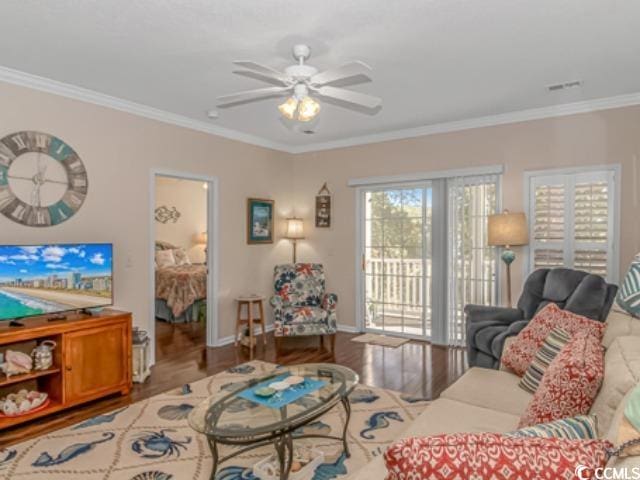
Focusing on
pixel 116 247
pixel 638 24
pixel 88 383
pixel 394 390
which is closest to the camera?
pixel 638 24

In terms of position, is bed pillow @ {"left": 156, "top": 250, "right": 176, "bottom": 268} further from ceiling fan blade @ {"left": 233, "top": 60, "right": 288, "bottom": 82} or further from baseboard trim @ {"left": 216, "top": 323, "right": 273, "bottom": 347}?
ceiling fan blade @ {"left": 233, "top": 60, "right": 288, "bottom": 82}

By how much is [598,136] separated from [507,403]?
10.6 ft

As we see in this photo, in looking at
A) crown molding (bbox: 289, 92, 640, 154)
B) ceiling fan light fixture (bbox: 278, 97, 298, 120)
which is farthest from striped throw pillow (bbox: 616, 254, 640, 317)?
crown molding (bbox: 289, 92, 640, 154)

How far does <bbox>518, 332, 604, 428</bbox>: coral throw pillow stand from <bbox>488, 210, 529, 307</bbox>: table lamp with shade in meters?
2.67

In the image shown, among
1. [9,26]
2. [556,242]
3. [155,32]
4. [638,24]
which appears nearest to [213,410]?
[155,32]

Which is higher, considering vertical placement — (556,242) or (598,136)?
(598,136)

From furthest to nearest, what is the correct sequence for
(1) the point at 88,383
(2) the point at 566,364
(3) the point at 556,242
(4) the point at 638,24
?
1. (3) the point at 556,242
2. (1) the point at 88,383
3. (4) the point at 638,24
4. (2) the point at 566,364

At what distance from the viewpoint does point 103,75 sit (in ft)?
11.5

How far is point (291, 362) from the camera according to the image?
14.8ft

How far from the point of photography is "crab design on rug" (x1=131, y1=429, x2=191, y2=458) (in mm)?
2650

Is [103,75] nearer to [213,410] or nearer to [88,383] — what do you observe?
[88,383]

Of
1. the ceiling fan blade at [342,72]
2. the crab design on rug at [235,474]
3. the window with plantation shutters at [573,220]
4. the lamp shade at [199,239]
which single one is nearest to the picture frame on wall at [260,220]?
the ceiling fan blade at [342,72]

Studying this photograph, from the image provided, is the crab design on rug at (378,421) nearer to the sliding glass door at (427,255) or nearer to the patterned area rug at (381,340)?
the patterned area rug at (381,340)

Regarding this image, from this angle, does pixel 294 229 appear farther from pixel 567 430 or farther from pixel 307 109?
pixel 567 430
